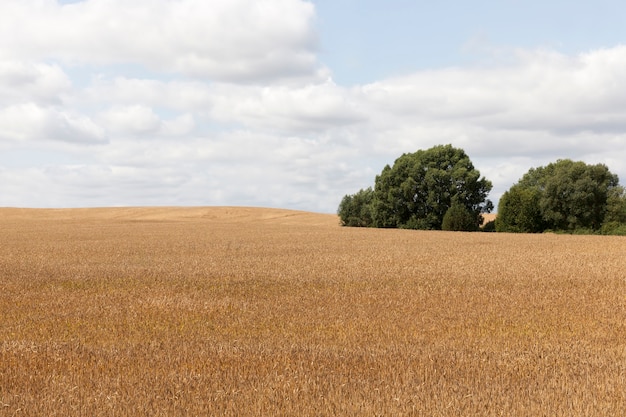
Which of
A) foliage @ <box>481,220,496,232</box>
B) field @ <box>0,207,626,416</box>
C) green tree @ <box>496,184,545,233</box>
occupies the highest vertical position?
green tree @ <box>496,184,545,233</box>

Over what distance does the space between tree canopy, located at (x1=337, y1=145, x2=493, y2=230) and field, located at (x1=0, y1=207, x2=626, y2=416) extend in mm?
46384

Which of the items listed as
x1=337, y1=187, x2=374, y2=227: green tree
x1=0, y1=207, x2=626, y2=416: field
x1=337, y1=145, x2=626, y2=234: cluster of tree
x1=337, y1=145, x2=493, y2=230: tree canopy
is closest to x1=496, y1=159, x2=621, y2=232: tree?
x1=337, y1=145, x2=626, y2=234: cluster of tree

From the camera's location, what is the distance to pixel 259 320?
14.0 metres

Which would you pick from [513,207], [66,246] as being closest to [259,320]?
[66,246]

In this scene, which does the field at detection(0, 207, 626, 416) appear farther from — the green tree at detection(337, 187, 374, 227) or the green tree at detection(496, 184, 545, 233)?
the green tree at detection(337, 187, 374, 227)

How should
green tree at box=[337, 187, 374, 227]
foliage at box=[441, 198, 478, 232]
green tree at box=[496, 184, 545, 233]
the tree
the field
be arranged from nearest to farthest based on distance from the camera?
the field
foliage at box=[441, 198, 478, 232]
green tree at box=[496, 184, 545, 233]
the tree
green tree at box=[337, 187, 374, 227]

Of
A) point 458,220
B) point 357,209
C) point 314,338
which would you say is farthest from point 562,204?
point 314,338

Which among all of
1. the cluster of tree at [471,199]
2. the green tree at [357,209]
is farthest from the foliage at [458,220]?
the green tree at [357,209]

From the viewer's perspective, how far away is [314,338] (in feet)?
39.5

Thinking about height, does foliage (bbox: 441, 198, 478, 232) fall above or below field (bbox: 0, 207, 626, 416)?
above

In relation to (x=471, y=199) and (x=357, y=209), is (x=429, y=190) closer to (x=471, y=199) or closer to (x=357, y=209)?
(x=471, y=199)

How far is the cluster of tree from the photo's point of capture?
236ft

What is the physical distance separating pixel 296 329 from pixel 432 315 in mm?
3268

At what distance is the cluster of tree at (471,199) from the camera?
7200 cm
